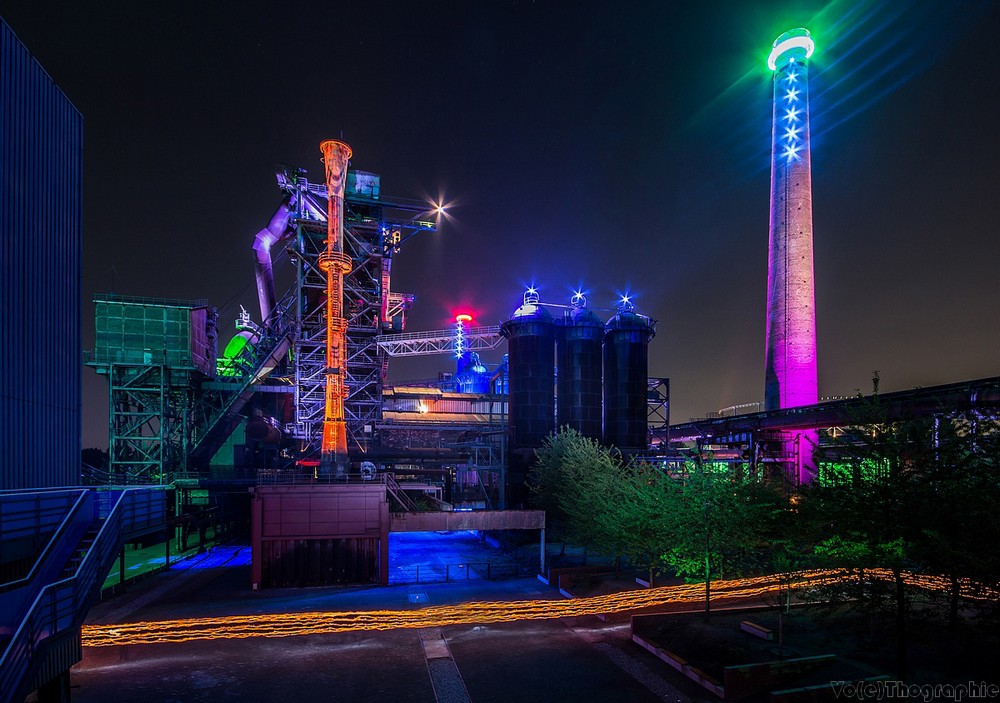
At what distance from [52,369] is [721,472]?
78.3 ft

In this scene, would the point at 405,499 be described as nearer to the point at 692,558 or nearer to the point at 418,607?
the point at 418,607

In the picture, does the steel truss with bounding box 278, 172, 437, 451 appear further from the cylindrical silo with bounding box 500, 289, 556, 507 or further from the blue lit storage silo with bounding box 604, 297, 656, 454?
the blue lit storage silo with bounding box 604, 297, 656, 454

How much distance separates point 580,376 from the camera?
49750 mm

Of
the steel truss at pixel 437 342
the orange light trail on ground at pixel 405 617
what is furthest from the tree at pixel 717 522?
the steel truss at pixel 437 342

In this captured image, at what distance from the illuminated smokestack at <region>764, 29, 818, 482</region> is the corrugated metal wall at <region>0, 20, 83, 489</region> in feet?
174

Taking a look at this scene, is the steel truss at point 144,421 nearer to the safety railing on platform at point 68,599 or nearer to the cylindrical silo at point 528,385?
the cylindrical silo at point 528,385

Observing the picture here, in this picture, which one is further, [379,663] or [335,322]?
[335,322]

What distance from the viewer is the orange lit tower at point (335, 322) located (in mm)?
34531

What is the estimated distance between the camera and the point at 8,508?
1261 cm

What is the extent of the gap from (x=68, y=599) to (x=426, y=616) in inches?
518

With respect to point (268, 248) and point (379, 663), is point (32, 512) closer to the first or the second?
point (379, 663)

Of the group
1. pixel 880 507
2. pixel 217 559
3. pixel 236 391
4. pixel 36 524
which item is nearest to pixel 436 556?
pixel 217 559

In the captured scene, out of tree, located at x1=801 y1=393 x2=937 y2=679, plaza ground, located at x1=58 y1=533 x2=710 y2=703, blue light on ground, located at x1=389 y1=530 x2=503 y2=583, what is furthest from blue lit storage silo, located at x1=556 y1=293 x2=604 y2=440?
tree, located at x1=801 y1=393 x2=937 y2=679

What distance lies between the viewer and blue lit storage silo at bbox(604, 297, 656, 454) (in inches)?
1973
